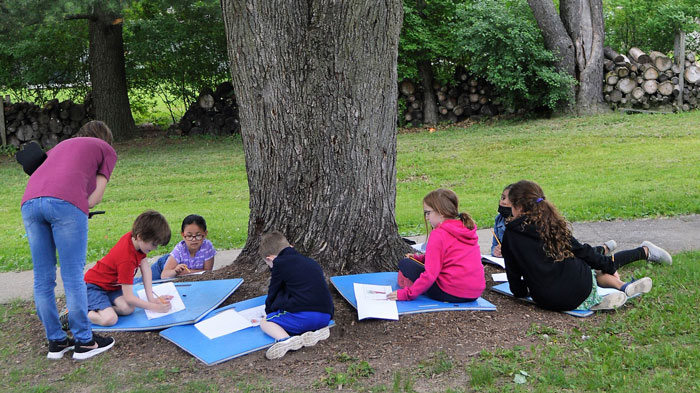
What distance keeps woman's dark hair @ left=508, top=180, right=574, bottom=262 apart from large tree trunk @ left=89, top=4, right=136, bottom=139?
1518 cm

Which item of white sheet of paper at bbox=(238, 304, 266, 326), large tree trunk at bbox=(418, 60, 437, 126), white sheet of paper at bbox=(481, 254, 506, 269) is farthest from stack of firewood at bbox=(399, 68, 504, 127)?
white sheet of paper at bbox=(238, 304, 266, 326)

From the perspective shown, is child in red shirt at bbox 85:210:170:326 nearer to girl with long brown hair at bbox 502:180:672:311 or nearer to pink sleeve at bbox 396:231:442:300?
pink sleeve at bbox 396:231:442:300

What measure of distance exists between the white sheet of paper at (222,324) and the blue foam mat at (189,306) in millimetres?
92

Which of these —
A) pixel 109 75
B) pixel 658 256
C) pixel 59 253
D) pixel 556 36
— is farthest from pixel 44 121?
pixel 658 256

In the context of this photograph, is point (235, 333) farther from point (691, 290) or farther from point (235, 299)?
point (691, 290)

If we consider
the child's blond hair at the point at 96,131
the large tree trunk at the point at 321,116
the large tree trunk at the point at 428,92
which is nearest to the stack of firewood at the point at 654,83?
the large tree trunk at the point at 428,92

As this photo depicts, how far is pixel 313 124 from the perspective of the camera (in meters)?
5.52

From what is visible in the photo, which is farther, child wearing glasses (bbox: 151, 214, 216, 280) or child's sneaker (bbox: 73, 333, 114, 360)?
child wearing glasses (bbox: 151, 214, 216, 280)

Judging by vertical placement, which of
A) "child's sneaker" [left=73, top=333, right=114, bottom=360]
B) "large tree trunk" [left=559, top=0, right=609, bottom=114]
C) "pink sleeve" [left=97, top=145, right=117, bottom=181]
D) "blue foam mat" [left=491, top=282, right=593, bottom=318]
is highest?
"large tree trunk" [left=559, top=0, right=609, bottom=114]

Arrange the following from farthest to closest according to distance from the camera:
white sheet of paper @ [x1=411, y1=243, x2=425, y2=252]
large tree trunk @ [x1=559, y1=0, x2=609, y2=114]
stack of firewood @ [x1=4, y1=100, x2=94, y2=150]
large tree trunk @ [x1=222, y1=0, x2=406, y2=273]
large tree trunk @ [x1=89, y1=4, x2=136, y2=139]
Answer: stack of firewood @ [x1=4, y1=100, x2=94, y2=150], large tree trunk @ [x1=89, y1=4, x2=136, y2=139], large tree trunk @ [x1=559, y1=0, x2=609, y2=114], white sheet of paper @ [x1=411, y1=243, x2=425, y2=252], large tree trunk @ [x1=222, y1=0, x2=406, y2=273]

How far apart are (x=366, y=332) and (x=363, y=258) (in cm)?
101

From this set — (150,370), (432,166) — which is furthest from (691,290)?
(432,166)

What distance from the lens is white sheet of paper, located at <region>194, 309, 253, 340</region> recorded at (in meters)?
5.00

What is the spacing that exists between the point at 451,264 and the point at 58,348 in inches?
115
